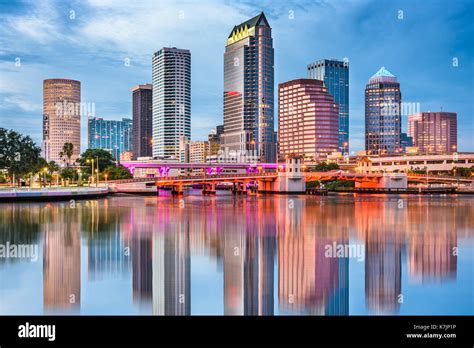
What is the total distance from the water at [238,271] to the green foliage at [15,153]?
48151 mm

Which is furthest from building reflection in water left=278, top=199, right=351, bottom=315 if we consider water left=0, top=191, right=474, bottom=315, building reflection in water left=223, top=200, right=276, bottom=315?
building reflection in water left=223, top=200, right=276, bottom=315

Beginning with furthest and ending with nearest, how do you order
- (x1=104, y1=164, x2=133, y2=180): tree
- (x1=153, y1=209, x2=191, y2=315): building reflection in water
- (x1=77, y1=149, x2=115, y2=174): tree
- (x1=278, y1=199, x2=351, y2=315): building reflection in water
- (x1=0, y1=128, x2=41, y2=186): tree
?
(x1=77, y1=149, x2=115, y2=174): tree, (x1=104, y1=164, x2=133, y2=180): tree, (x1=0, y1=128, x2=41, y2=186): tree, (x1=153, y1=209, x2=191, y2=315): building reflection in water, (x1=278, y1=199, x2=351, y2=315): building reflection in water

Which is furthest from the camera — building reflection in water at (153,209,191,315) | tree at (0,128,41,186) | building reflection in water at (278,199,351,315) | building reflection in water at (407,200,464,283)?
tree at (0,128,41,186)

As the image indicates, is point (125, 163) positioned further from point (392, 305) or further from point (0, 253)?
point (392, 305)

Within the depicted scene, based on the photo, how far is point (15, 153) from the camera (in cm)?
8000

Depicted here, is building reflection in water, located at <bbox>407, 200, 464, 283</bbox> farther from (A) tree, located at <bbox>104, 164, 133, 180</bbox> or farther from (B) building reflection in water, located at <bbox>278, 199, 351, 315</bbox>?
(A) tree, located at <bbox>104, 164, 133, 180</bbox>

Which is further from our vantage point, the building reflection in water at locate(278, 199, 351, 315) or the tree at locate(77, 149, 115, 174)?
the tree at locate(77, 149, 115, 174)

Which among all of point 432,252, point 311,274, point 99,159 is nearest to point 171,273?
point 311,274

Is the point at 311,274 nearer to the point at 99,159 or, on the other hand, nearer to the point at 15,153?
the point at 15,153

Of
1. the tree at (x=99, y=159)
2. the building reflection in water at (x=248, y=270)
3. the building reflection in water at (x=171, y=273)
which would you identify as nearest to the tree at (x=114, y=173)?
the tree at (x=99, y=159)

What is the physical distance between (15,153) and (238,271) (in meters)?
69.0

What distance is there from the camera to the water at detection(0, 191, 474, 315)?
51.7ft

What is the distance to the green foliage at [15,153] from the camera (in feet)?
258

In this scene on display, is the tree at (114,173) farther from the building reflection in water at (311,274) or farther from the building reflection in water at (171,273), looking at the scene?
the building reflection in water at (311,274)
